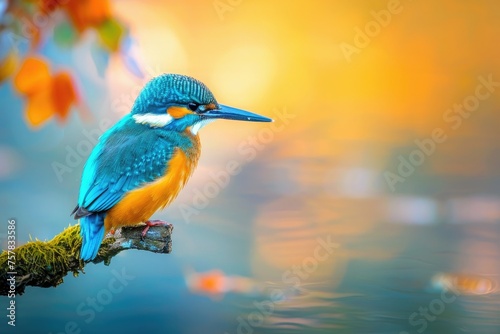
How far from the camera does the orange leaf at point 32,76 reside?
258 centimetres

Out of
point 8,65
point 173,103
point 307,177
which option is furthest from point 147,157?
point 307,177

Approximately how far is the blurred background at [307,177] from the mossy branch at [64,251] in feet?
1.56

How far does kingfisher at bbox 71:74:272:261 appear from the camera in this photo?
232 centimetres

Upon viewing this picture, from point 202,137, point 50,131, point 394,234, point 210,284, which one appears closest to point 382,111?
point 394,234

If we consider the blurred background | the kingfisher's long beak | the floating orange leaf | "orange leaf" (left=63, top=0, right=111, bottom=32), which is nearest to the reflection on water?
the blurred background

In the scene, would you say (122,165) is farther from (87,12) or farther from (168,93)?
(87,12)

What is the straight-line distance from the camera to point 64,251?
7.67 ft

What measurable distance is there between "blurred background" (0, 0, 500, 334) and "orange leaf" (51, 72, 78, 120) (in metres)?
0.12

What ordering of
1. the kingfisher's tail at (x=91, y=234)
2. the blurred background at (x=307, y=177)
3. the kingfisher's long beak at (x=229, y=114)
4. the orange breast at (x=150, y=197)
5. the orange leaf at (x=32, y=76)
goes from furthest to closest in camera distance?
the blurred background at (x=307, y=177) → the orange leaf at (x=32, y=76) → the kingfisher's long beak at (x=229, y=114) → the orange breast at (x=150, y=197) → the kingfisher's tail at (x=91, y=234)

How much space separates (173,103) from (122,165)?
0.26 meters

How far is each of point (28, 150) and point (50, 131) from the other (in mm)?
121

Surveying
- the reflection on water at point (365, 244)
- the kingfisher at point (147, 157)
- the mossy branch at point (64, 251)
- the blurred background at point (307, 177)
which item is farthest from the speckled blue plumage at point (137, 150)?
the reflection on water at point (365, 244)

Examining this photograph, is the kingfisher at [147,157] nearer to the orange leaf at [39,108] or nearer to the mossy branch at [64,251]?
the mossy branch at [64,251]

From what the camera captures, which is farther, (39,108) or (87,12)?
(39,108)
